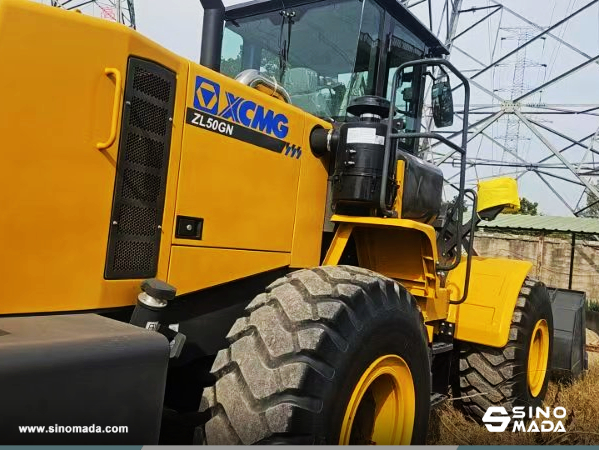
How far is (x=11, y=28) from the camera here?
190 cm

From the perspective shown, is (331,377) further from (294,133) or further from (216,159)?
(294,133)

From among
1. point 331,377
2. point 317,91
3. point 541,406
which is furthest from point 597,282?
point 331,377

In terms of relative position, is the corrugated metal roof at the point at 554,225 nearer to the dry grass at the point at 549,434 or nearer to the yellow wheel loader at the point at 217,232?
the dry grass at the point at 549,434

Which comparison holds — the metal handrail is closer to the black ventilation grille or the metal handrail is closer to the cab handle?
the black ventilation grille

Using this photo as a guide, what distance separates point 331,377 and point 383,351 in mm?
449

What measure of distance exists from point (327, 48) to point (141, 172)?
5.72ft

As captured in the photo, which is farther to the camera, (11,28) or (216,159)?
(216,159)

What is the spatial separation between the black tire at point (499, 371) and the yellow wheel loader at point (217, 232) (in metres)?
0.56

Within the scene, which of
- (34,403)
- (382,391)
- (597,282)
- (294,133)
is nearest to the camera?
(34,403)

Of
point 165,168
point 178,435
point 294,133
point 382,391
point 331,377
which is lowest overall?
point 178,435

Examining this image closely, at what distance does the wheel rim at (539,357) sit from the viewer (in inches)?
190

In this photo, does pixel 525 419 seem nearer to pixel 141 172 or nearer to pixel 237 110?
pixel 237 110

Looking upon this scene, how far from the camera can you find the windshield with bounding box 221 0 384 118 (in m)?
3.53

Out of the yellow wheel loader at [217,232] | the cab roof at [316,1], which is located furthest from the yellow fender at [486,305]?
the cab roof at [316,1]
